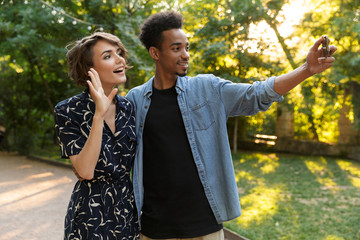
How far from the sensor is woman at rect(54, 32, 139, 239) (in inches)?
83.1

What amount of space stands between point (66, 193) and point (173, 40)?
7804 mm

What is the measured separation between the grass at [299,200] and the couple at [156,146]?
372 cm

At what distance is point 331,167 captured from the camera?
12406 mm

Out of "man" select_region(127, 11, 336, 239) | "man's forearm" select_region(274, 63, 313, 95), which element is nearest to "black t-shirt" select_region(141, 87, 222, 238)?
"man" select_region(127, 11, 336, 239)

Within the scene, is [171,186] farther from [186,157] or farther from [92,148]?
[92,148]

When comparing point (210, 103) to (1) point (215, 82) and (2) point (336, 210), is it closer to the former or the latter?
(1) point (215, 82)

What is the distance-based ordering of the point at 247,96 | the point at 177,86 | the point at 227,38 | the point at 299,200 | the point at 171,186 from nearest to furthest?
the point at 247,96, the point at 171,186, the point at 177,86, the point at 299,200, the point at 227,38

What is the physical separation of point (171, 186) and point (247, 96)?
2.24 ft

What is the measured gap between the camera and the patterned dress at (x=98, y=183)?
2166 millimetres

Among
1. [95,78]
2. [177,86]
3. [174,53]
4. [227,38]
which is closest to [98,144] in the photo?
[95,78]

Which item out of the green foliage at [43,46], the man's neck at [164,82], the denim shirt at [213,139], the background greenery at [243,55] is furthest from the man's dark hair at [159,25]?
the green foliage at [43,46]

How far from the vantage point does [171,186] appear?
2283 millimetres

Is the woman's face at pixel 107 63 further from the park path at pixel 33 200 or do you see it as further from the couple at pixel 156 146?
the park path at pixel 33 200

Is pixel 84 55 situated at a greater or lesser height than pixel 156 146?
greater
